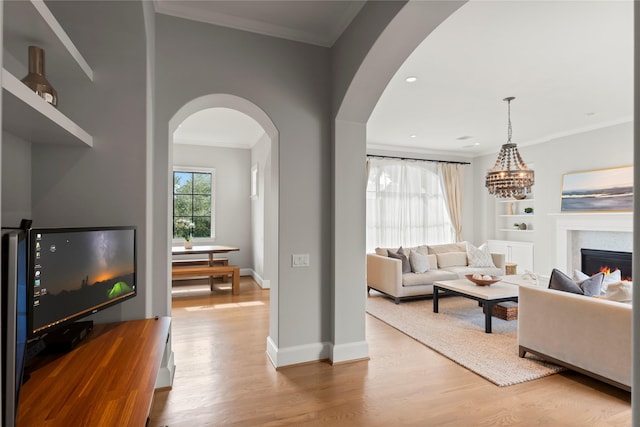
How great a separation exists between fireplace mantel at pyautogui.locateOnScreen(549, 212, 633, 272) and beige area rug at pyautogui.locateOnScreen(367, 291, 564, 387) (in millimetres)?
2328

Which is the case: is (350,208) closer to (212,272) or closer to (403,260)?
(403,260)

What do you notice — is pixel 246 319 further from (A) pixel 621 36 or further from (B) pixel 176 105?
(A) pixel 621 36

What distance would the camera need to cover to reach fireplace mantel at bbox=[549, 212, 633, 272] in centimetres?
528

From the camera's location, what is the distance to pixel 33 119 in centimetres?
138

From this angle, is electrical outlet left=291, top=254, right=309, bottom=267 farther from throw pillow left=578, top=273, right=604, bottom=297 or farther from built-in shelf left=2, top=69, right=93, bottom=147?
throw pillow left=578, top=273, right=604, bottom=297

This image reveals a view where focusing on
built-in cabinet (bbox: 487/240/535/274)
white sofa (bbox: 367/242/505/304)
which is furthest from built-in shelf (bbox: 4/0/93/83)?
built-in cabinet (bbox: 487/240/535/274)

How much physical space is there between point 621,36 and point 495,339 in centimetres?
299

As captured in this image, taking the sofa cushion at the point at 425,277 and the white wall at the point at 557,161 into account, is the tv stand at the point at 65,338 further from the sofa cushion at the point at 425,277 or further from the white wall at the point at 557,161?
the white wall at the point at 557,161

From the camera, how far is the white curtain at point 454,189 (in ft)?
26.1

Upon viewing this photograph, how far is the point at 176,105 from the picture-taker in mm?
2658

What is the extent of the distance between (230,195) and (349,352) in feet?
16.8

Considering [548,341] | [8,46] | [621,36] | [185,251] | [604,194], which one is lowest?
[548,341]

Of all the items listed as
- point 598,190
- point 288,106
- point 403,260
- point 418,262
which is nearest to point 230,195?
point 403,260

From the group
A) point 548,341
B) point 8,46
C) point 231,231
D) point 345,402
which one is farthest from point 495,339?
point 231,231
